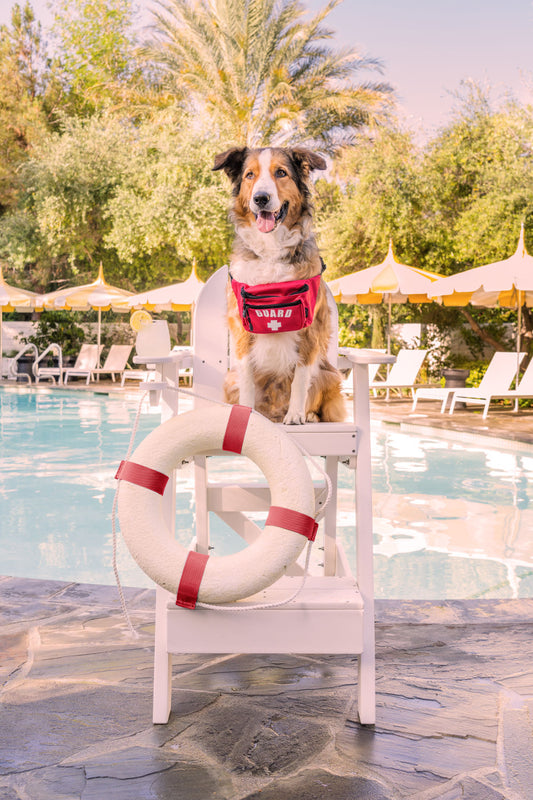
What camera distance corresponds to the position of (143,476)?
209cm

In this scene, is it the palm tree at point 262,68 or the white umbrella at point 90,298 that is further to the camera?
the palm tree at point 262,68

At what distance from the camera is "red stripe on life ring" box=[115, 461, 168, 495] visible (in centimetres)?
209

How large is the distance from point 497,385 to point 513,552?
708 centimetres

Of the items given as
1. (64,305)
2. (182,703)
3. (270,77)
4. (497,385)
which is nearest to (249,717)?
(182,703)

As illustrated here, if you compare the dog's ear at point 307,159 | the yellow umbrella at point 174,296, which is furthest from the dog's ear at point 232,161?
the yellow umbrella at point 174,296

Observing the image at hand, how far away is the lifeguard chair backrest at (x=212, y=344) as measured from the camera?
2.65m

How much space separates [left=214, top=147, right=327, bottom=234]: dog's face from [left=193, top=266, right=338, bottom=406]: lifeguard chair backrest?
0.99ft

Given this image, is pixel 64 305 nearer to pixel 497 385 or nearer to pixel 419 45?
pixel 497 385

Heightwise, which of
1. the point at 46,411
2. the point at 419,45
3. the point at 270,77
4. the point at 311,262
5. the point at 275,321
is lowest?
the point at 46,411

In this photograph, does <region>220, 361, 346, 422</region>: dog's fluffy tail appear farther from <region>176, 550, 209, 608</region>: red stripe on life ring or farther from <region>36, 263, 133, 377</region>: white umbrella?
<region>36, 263, 133, 377</region>: white umbrella

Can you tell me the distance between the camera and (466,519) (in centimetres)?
597

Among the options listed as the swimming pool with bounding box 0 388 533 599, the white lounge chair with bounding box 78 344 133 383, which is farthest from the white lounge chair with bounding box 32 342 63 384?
the swimming pool with bounding box 0 388 533 599

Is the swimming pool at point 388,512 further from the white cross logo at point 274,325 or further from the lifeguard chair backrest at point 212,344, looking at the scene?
the white cross logo at point 274,325

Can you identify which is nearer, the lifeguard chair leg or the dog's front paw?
the lifeguard chair leg
